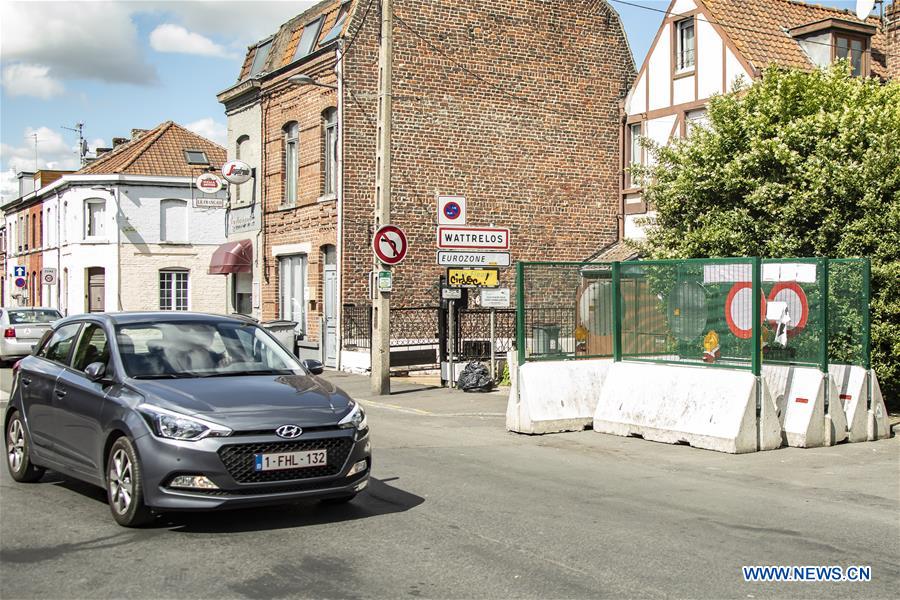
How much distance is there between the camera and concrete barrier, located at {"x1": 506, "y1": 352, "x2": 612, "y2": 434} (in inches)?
520

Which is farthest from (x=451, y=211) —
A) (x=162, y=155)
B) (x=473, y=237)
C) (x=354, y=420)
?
(x=162, y=155)

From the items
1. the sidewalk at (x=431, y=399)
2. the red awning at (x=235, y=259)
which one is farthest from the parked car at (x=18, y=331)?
the sidewalk at (x=431, y=399)

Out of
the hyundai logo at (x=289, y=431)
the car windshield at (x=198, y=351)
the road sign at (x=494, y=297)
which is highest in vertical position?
the road sign at (x=494, y=297)

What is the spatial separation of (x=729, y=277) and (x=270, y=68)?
21457mm

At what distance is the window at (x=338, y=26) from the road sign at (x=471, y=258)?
951 centimetres

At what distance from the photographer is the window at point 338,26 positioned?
25797 mm

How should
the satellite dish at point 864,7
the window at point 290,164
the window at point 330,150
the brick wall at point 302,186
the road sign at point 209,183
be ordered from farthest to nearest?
the road sign at point 209,183 → the window at point 290,164 → the brick wall at point 302,186 → the window at point 330,150 → the satellite dish at point 864,7

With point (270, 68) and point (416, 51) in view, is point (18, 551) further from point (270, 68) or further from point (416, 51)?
Answer: point (270, 68)

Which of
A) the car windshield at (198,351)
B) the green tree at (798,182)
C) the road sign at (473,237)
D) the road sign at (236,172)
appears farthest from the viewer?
the road sign at (236,172)

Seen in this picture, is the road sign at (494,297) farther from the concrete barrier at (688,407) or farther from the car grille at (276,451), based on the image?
the car grille at (276,451)

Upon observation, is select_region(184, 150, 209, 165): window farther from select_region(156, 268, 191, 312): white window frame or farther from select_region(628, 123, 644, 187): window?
select_region(628, 123, 644, 187): window

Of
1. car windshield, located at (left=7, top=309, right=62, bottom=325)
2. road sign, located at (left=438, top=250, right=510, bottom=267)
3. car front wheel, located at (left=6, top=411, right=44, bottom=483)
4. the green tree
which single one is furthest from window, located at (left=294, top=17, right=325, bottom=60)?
car front wheel, located at (left=6, top=411, right=44, bottom=483)

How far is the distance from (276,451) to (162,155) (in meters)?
45.2

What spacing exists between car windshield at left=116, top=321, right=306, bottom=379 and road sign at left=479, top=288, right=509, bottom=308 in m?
10.6
